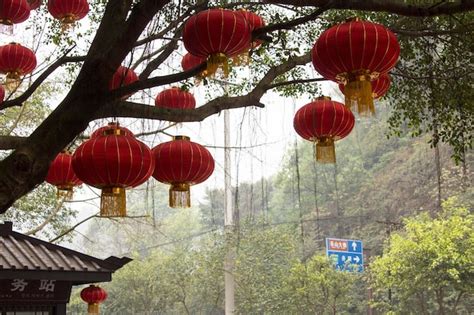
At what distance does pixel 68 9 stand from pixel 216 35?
58.8 inches

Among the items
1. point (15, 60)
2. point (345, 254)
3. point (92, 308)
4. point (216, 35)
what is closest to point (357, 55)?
point (216, 35)

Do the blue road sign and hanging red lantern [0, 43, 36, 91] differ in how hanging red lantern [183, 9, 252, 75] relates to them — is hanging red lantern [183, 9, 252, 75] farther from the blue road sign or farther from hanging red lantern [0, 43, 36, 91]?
the blue road sign

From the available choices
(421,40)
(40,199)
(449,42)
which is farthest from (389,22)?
(40,199)

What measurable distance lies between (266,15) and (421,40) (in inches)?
38.5

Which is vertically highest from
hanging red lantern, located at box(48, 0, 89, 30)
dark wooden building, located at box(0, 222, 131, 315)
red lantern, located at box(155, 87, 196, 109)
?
hanging red lantern, located at box(48, 0, 89, 30)

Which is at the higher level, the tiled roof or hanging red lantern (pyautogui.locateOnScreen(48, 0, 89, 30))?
hanging red lantern (pyautogui.locateOnScreen(48, 0, 89, 30))

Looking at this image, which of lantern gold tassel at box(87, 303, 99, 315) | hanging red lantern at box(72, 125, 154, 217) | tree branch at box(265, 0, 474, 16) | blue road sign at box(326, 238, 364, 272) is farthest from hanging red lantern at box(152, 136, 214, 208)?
blue road sign at box(326, 238, 364, 272)

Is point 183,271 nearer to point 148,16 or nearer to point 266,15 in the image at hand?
point 266,15

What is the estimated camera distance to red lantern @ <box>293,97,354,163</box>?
243 cm

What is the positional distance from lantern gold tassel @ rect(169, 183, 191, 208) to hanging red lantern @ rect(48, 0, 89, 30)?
135 centimetres

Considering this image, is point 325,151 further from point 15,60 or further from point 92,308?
point 92,308

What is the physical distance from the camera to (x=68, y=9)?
3.15m

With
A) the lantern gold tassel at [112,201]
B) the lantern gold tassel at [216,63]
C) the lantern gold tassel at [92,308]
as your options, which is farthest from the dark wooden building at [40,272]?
the lantern gold tassel at [216,63]

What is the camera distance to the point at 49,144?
177cm
